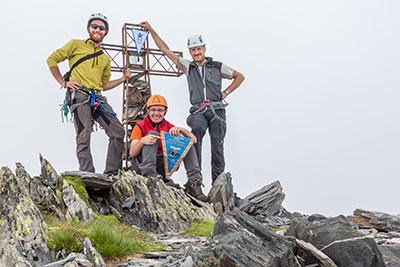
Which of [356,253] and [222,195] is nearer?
[356,253]

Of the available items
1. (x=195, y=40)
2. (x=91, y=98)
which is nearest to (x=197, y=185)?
(x=91, y=98)

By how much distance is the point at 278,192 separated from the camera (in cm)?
1341

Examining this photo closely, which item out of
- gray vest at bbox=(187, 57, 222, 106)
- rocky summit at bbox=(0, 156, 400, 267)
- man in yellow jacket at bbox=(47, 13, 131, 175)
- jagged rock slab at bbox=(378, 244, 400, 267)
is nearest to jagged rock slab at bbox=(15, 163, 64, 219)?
rocky summit at bbox=(0, 156, 400, 267)

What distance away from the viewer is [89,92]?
37.5 feet

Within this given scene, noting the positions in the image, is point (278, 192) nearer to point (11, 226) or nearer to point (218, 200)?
point (218, 200)

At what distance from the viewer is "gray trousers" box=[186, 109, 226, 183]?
484 inches

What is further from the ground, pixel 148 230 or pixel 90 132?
pixel 90 132

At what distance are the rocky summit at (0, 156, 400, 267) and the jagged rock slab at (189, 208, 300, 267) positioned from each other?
1cm

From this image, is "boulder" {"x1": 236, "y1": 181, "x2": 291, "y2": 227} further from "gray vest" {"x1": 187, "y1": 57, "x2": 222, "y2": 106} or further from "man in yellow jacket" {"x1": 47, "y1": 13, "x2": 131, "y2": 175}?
"man in yellow jacket" {"x1": 47, "y1": 13, "x2": 131, "y2": 175}

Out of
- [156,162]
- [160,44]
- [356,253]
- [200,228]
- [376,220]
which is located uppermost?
[160,44]

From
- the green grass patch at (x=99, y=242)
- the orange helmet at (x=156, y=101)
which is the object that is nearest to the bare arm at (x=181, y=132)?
the orange helmet at (x=156, y=101)

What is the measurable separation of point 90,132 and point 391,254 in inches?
321

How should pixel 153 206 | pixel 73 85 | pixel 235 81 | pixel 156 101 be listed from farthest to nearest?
pixel 235 81
pixel 156 101
pixel 73 85
pixel 153 206

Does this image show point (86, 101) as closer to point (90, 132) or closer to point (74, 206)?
point (90, 132)
